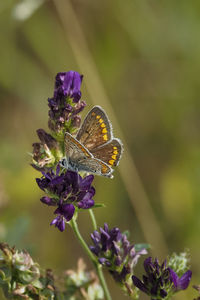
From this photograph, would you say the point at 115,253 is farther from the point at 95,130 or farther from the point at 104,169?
the point at 95,130

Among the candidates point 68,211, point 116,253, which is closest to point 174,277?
point 116,253

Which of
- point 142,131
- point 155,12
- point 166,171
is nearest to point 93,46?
point 155,12

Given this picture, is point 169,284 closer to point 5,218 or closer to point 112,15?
point 5,218

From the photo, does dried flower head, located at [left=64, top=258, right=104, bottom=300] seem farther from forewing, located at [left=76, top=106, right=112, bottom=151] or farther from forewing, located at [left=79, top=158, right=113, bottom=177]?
A: forewing, located at [left=76, top=106, right=112, bottom=151]

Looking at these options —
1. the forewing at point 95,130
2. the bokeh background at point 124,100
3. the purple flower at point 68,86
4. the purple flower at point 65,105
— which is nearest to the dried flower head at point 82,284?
the forewing at point 95,130

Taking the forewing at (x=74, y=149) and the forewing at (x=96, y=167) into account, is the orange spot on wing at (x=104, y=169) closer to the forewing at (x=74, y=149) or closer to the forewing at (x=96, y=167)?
the forewing at (x=96, y=167)

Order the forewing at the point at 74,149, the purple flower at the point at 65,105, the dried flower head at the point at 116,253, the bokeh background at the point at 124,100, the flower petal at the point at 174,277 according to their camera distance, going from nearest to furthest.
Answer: the flower petal at the point at 174,277, the forewing at the point at 74,149, the dried flower head at the point at 116,253, the purple flower at the point at 65,105, the bokeh background at the point at 124,100

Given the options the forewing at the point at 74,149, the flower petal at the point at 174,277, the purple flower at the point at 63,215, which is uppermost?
the forewing at the point at 74,149
